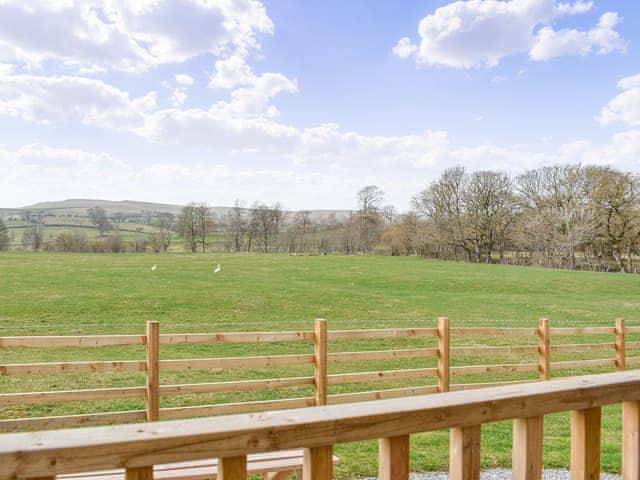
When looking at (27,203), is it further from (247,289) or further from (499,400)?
(499,400)

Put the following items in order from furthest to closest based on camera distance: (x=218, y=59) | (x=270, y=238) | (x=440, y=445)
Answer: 1. (x=270, y=238)
2. (x=218, y=59)
3. (x=440, y=445)

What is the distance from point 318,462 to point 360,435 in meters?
0.10

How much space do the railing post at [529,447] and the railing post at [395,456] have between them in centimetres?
34

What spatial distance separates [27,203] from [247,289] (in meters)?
150

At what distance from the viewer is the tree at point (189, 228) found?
204 ft

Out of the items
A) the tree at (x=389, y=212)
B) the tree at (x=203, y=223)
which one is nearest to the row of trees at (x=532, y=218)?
A: the tree at (x=389, y=212)


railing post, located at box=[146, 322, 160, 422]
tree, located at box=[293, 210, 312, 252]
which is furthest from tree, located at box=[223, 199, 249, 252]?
railing post, located at box=[146, 322, 160, 422]

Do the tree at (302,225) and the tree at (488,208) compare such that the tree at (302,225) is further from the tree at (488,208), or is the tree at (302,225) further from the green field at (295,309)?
the green field at (295,309)

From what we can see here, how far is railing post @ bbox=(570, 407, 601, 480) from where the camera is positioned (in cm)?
129

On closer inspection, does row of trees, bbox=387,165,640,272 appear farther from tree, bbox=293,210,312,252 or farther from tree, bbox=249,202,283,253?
tree, bbox=249,202,283,253

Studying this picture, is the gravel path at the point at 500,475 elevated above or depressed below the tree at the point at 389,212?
below

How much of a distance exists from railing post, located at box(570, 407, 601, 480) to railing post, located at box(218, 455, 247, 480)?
909mm

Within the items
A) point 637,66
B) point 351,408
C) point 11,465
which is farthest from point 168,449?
point 637,66

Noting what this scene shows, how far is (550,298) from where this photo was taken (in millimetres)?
24188
